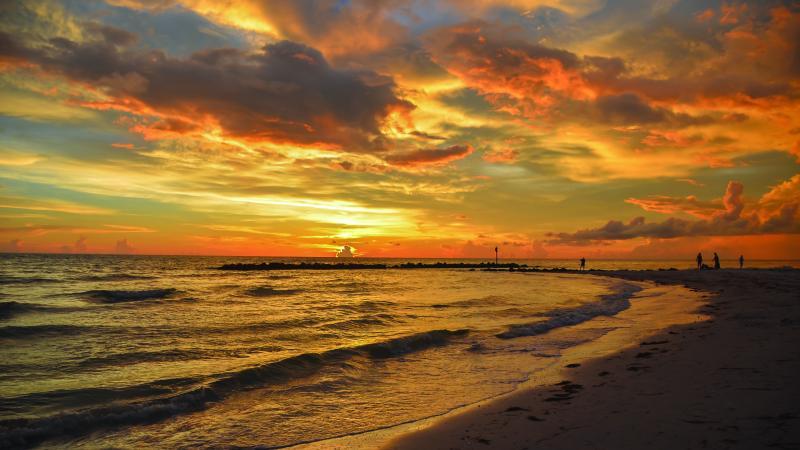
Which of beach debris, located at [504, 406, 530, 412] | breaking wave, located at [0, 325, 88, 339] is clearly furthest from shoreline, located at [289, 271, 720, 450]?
breaking wave, located at [0, 325, 88, 339]

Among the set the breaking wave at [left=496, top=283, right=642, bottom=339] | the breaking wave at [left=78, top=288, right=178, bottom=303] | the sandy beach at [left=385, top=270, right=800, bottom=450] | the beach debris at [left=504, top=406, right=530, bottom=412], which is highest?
the sandy beach at [left=385, top=270, right=800, bottom=450]

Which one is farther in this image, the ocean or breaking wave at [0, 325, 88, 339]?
breaking wave at [0, 325, 88, 339]

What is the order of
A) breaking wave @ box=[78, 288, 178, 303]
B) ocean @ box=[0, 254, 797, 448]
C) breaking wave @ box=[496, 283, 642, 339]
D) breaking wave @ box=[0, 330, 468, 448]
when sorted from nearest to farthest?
breaking wave @ box=[0, 330, 468, 448] < ocean @ box=[0, 254, 797, 448] < breaking wave @ box=[496, 283, 642, 339] < breaking wave @ box=[78, 288, 178, 303]

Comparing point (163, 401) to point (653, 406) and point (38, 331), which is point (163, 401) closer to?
point (653, 406)

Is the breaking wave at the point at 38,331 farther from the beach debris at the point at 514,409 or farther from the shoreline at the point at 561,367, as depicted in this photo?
the beach debris at the point at 514,409

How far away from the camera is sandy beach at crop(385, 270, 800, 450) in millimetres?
6387

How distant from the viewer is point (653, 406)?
786 cm

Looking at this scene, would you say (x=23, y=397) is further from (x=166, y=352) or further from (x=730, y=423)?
(x=730, y=423)

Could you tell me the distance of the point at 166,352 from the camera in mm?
15039

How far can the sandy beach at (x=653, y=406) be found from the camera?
6.39 metres

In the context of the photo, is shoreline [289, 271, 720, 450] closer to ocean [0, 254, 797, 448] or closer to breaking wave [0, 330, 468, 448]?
ocean [0, 254, 797, 448]

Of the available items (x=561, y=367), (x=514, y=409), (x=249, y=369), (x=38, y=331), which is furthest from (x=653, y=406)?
(x=38, y=331)

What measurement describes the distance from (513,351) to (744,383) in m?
7.73

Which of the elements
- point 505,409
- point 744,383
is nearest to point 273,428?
point 505,409
